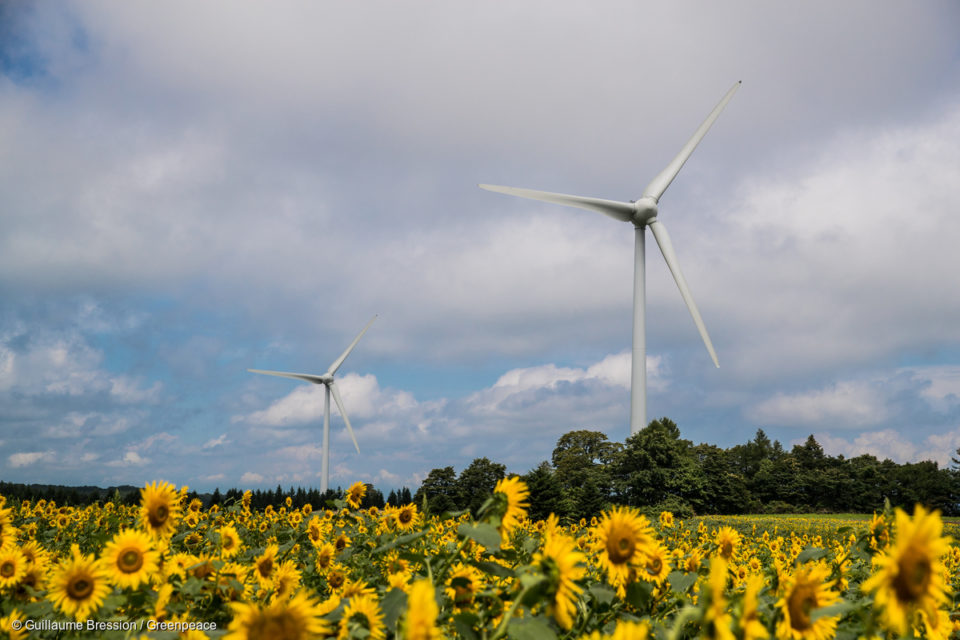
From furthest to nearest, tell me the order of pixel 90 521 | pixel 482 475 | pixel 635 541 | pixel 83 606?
1. pixel 482 475
2. pixel 90 521
3. pixel 83 606
4. pixel 635 541

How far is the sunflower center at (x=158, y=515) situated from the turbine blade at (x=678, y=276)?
119 ft

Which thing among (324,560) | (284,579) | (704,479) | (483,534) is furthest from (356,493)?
(704,479)

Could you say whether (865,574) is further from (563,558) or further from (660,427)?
(660,427)

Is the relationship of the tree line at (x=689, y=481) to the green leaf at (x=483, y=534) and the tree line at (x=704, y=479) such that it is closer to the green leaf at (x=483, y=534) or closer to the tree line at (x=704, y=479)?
the tree line at (x=704, y=479)

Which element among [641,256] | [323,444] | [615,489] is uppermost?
[641,256]

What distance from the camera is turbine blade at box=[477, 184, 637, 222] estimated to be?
40.4m

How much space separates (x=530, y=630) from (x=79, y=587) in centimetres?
254

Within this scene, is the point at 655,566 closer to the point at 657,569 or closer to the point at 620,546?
the point at 657,569

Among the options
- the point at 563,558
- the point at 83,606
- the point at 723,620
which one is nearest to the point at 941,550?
the point at 723,620

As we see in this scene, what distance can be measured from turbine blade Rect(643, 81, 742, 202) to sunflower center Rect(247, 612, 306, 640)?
4757 cm

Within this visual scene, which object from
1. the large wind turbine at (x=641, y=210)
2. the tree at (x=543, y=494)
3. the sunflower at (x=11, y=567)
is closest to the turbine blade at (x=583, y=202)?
the large wind turbine at (x=641, y=210)

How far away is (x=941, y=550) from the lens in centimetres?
160

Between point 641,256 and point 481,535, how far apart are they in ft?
154

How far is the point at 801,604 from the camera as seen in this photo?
2.17m
